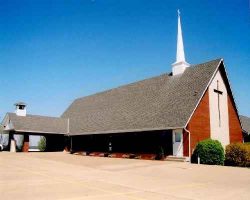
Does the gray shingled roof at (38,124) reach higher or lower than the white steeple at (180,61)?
lower

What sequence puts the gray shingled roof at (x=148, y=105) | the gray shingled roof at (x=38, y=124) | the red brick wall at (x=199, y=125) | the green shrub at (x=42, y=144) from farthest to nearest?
1. the green shrub at (x=42, y=144)
2. the gray shingled roof at (x=38, y=124)
3. the gray shingled roof at (x=148, y=105)
4. the red brick wall at (x=199, y=125)

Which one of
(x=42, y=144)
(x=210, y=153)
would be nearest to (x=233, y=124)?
(x=210, y=153)

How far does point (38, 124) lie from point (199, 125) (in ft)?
69.7

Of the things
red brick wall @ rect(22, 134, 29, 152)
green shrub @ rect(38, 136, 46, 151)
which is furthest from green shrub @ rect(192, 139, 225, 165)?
green shrub @ rect(38, 136, 46, 151)

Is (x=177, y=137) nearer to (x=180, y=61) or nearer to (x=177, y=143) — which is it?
(x=177, y=143)

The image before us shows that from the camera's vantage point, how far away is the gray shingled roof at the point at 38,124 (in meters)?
35.8

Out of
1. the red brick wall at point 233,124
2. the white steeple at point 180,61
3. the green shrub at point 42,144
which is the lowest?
the green shrub at point 42,144

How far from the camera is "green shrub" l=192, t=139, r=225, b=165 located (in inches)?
859

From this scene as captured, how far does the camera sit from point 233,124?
1198 inches

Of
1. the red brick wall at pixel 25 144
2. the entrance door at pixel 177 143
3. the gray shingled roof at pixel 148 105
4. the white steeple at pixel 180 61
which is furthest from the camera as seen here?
the red brick wall at pixel 25 144

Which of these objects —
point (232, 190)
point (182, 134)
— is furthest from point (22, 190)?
point (182, 134)

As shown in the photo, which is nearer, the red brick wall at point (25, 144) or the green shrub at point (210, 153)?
the green shrub at point (210, 153)

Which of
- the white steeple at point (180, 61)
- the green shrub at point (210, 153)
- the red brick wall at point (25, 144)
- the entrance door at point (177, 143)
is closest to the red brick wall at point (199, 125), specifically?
the entrance door at point (177, 143)

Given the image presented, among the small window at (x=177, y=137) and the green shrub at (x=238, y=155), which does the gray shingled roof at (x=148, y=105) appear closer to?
the small window at (x=177, y=137)
